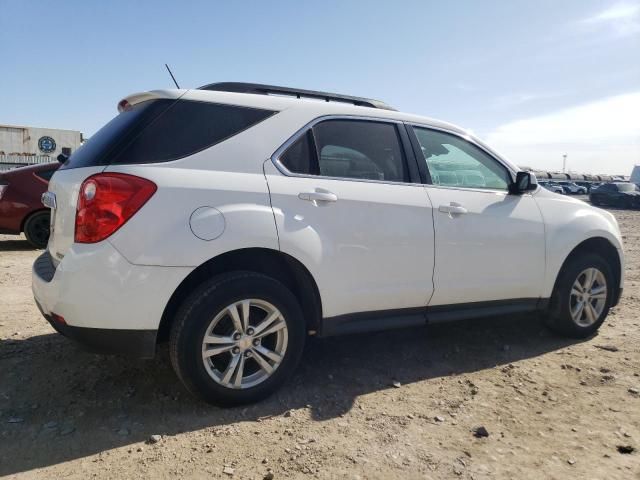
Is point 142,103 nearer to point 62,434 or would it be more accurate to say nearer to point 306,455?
point 62,434

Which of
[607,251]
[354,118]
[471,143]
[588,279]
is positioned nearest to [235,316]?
[354,118]

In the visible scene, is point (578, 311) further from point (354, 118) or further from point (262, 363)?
point (262, 363)

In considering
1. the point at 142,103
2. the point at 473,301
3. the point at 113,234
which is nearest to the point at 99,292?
the point at 113,234

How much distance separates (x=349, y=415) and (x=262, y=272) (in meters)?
0.99

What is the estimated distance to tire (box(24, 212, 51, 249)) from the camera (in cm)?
823

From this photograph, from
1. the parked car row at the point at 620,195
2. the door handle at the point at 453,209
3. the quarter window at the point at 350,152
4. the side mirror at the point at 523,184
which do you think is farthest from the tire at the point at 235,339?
the parked car row at the point at 620,195

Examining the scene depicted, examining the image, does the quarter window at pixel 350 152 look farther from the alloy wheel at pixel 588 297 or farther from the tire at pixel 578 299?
the alloy wheel at pixel 588 297

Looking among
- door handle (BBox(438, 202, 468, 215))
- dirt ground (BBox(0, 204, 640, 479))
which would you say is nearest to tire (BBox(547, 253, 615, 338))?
dirt ground (BBox(0, 204, 640, 479))

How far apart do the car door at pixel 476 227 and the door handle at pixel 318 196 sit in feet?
2.68

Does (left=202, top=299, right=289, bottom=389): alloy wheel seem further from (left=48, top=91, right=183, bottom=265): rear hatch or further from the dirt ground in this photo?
(left=48, top=91, right=183, bottom=265): rear hatch

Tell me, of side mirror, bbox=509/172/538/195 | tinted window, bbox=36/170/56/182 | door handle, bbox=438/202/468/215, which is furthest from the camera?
tinted window, bbox=36/170/56/182

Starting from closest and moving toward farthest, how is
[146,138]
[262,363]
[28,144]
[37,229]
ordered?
[146,138]
[262,363]
[37,229]
[28,144]

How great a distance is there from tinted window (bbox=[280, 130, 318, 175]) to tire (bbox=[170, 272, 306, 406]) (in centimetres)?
70

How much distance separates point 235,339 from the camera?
9.27 feet
